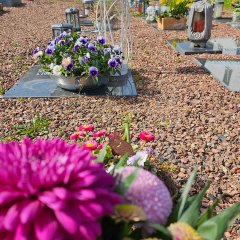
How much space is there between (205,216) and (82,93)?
3.93 metres

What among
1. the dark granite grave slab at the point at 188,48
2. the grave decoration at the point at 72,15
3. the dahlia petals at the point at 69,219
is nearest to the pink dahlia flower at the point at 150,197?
the dahlia petals at the point at 69,219

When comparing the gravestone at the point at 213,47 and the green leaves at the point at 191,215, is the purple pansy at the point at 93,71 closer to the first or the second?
the gravestone at the point at 213,47

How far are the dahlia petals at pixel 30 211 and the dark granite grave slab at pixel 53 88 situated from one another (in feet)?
13.2

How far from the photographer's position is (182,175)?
279cm

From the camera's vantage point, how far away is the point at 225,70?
19.2 ft

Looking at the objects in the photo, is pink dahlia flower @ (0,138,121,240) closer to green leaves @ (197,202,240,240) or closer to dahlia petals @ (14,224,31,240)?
dahlia petals @ (14,224,31,240)

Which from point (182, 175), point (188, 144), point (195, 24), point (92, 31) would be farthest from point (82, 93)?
point (92, 31)

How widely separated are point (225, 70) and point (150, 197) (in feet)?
18.0

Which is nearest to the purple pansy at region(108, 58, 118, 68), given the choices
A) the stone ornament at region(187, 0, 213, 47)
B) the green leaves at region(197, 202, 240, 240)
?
the stone ornament at region(187, 0, 213, 47)

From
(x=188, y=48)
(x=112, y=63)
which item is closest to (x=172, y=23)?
(x=188, y=48)

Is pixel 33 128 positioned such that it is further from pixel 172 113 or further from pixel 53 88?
pixel 172 113

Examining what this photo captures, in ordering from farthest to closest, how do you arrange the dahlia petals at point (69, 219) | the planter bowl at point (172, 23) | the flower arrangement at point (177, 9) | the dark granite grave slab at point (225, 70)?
the flower arrangement at point (177, 9)
the planter bowl at point (172, 23)
the dark granite grave slab at point (225, 70)
the dahlia petals at point (69, 219)

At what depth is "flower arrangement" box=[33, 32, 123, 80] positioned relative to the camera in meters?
4.50

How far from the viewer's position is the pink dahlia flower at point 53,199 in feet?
1.87
